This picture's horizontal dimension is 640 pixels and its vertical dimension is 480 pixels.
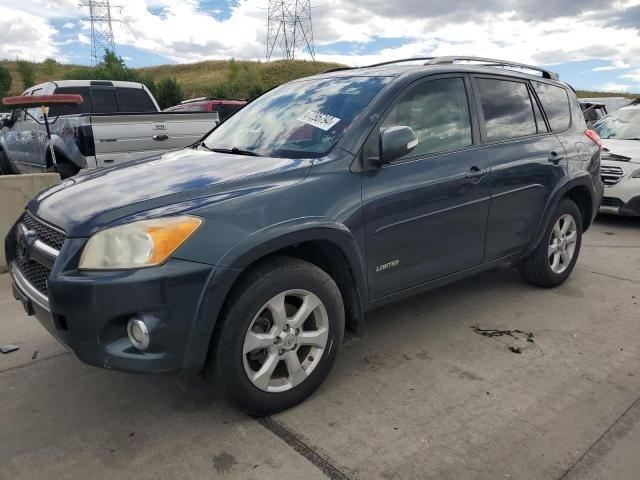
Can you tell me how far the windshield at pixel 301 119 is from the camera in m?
3.18

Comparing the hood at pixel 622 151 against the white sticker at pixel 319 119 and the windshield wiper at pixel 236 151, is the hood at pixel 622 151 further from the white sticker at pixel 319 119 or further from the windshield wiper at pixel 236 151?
the windshield wiper at pixel 236 151

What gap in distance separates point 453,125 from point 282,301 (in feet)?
5.91

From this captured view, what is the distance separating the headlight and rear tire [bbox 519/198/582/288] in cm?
312

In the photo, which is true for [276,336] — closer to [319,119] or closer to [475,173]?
[319,119]

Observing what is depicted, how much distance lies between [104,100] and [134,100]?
21.1 inches

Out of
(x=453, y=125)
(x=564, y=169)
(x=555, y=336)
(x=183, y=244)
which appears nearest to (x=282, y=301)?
(x=183, y=244)

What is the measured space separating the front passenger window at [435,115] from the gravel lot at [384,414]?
4.30 feet

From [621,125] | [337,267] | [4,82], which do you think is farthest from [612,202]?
[4,82]

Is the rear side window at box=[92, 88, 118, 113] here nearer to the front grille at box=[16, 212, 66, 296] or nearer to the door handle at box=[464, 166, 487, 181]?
the front grille at box=[16, 212, 66, 296]

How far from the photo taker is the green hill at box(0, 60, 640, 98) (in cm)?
6500

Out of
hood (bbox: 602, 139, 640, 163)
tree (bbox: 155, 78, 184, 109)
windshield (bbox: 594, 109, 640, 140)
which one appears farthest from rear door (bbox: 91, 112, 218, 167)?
tree (bbox: 155, 78, 184, 109)

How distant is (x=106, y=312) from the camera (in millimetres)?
2340

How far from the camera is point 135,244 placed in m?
2.39

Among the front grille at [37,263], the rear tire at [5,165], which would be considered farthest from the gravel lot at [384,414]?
the rear tire at [5,165]
